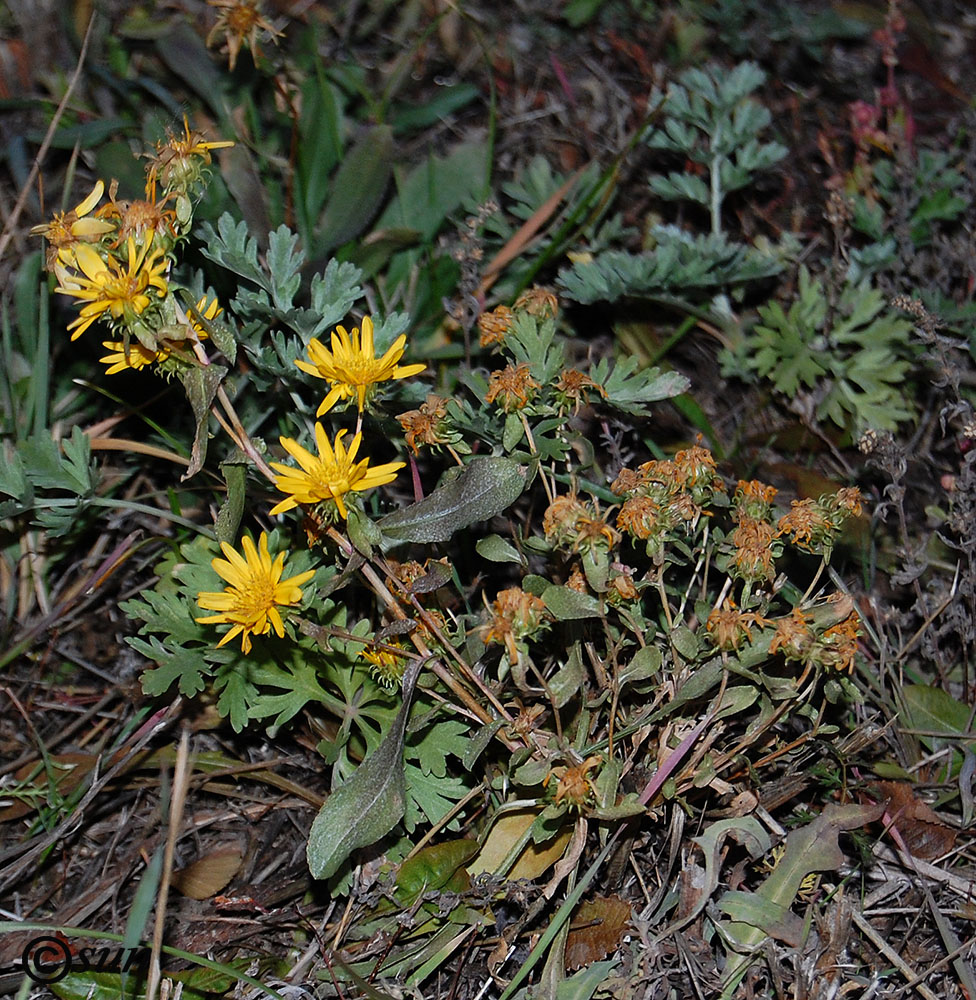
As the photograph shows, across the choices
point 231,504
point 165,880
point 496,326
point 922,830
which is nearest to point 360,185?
point 496,326

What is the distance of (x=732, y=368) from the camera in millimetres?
2625

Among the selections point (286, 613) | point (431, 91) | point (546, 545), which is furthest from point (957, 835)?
point (431, 91)

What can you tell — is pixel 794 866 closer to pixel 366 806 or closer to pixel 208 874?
pixel 366 806

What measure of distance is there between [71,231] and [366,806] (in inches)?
42.8

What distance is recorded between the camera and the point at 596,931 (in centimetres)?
178

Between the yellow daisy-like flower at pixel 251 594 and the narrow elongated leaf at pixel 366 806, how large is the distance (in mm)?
242

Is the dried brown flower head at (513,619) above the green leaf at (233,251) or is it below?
below

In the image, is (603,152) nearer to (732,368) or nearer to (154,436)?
(732,368)

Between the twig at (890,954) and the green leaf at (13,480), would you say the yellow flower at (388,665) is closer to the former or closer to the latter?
the green leaf at (13,480)

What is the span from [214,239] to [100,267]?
1.24 ft

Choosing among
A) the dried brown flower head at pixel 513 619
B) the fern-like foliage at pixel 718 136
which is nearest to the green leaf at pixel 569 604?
the dried brown flower head at pixel 513 619

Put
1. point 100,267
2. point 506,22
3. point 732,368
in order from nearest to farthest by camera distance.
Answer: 1. point 100,267
2. point 732,368
3. point 506,22

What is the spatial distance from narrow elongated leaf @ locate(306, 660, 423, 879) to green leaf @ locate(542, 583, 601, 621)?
0.24m

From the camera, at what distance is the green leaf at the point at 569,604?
65.0 inches
